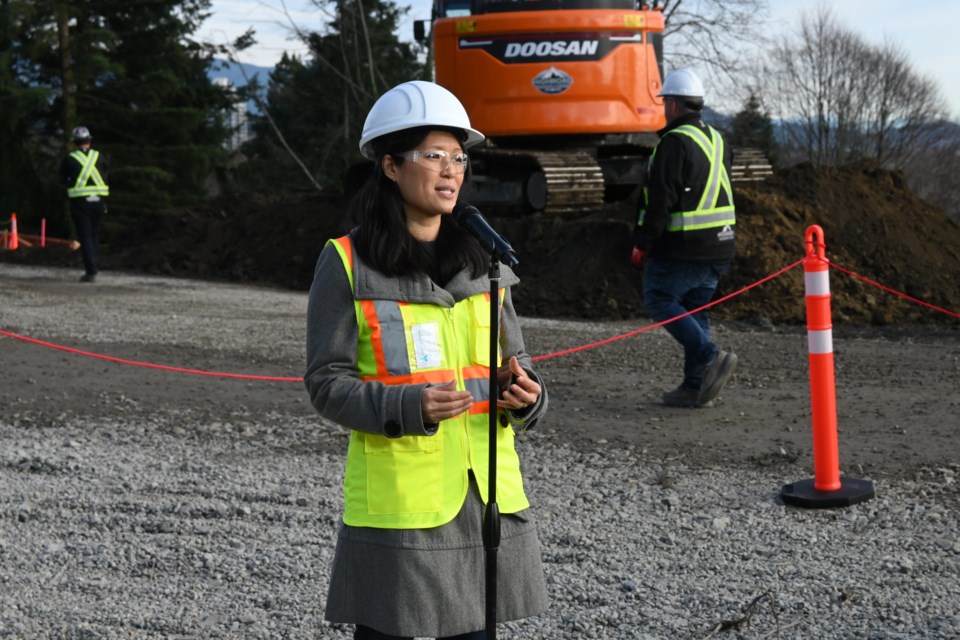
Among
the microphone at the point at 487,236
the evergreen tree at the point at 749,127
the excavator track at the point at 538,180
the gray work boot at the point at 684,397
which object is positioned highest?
the evergreen tree at the point at 749,127

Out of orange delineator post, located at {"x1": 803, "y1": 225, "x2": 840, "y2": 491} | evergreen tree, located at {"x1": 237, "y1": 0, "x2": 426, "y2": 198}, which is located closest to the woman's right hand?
orange delineator post, located at {"x1": 803, "y1": 225, "x2": 840, "y2": 491}

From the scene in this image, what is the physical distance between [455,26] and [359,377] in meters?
15.2

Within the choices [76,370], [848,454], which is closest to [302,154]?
[76,370]

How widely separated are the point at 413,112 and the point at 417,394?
2.25 feet

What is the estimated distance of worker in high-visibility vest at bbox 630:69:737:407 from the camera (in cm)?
910

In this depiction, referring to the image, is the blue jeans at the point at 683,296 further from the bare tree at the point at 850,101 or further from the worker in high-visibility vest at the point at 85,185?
the bare tree at the point at 850,101

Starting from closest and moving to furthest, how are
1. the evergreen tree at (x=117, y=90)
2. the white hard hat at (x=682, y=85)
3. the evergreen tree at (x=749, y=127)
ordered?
the white hard hat at (x=682, y=85) → the evergreen tree at (x=117, y=90) → the evergreen tree at (x=749, y=127)

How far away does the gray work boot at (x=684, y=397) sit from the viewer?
935 centimetres

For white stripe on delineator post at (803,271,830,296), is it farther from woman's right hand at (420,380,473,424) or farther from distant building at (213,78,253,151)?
distant building at (213,78,253,151)

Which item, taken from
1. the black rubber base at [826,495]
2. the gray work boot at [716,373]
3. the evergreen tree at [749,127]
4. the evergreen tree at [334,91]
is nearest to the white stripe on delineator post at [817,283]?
the black rubber base at [826,495]

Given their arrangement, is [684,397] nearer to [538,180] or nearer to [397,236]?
[397,236]

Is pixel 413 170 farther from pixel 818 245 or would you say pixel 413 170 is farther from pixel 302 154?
pixel 302 154

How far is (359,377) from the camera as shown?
10.2ft

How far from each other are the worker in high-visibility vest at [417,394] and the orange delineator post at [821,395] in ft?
12.0
